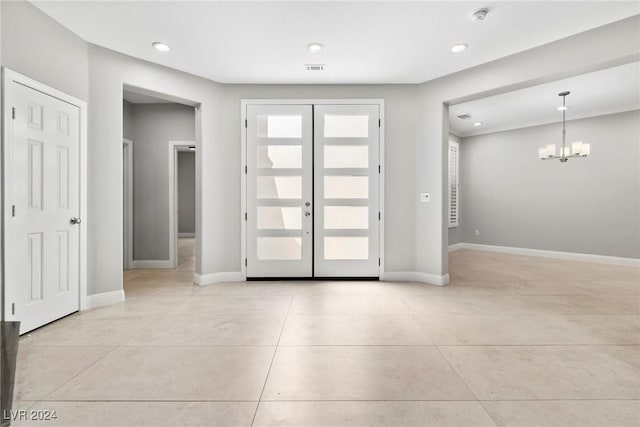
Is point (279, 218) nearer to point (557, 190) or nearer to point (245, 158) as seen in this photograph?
point (245, 158)

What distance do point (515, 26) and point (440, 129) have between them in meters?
1.43

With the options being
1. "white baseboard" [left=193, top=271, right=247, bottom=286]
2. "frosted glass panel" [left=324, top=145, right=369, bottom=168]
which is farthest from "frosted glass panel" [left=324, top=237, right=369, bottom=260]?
"white baseboard" [left=193, top=271, right=247, bottom=286]

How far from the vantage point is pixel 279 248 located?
4.36m

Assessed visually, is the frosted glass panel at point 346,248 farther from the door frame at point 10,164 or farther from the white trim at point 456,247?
the white trim at point 456,247

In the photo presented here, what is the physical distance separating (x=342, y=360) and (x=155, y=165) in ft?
15.5

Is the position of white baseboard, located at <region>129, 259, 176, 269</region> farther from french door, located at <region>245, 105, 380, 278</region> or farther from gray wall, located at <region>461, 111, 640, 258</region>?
gray wall, located at <region>461, 111, 640, 258</region>

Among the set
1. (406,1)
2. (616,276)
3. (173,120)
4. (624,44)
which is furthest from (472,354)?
(173,120)

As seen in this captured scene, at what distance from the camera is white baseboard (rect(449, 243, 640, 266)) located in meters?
5.47

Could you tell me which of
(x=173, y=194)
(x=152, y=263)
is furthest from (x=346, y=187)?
(x=152, y=263)

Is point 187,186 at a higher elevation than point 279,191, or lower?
higher

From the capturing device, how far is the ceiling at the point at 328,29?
2.58 metres

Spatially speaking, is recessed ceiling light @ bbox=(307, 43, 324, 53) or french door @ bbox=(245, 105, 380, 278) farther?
french door @ bbox=(245, 105, 380, 278)

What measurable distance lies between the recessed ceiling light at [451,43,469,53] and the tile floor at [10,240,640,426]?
277cm

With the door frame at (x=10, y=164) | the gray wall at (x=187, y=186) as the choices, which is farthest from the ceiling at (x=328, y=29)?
the gray wall at (x=187, y=186)
